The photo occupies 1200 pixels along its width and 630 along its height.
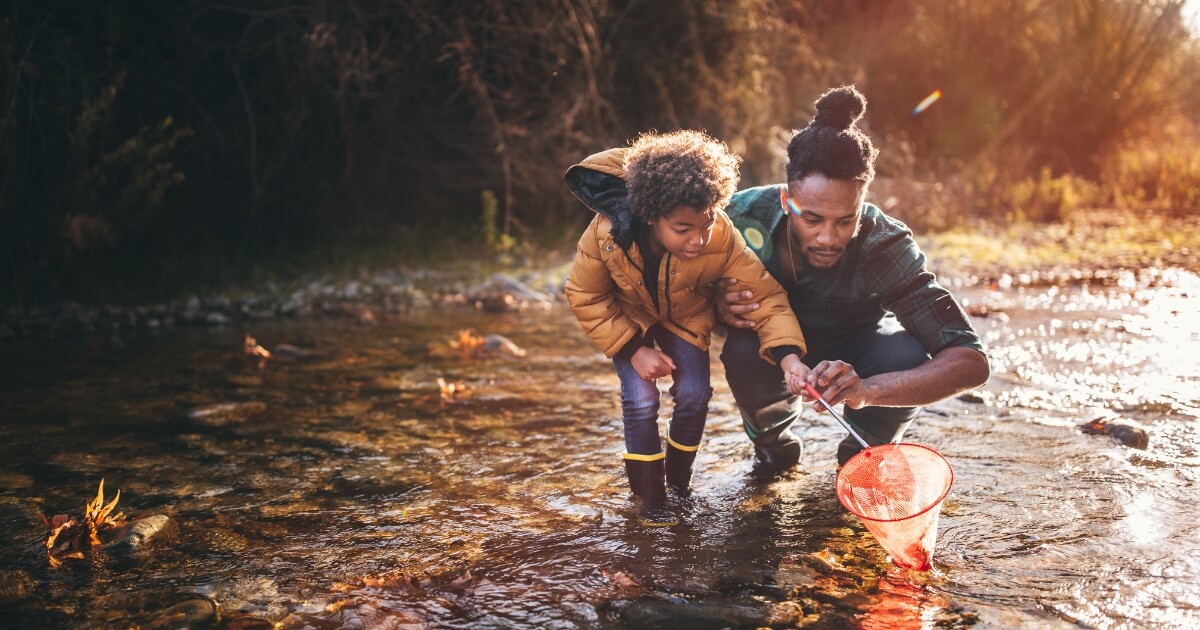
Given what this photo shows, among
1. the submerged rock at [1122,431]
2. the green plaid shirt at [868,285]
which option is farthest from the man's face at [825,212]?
the submerged rock at [1122,431]

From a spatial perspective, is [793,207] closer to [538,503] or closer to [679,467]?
[679,467]

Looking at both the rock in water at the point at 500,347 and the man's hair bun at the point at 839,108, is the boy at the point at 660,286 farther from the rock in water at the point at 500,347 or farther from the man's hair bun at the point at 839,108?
the rock in water at the point at 500,347

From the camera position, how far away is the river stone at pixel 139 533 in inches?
119

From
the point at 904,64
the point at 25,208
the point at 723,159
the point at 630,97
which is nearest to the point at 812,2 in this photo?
the point at 904,64

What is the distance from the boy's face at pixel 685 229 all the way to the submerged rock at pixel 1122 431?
1987 millimetres

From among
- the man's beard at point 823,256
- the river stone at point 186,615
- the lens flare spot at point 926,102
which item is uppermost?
the lens flare spot at point 926,102

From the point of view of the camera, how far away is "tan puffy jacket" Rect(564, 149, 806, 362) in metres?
3.22

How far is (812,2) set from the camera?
12.6m

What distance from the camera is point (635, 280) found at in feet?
10.7

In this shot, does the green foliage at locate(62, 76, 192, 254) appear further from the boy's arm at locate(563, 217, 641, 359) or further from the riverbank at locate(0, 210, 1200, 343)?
the boy's arm at locate(563, 217, 641, 359)

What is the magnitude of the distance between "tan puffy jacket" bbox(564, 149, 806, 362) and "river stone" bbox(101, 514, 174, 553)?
4.88 ft

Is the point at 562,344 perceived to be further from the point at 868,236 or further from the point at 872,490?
the point at 872,490

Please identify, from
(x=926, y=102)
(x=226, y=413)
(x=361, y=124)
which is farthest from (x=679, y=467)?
(x=926, y=102)

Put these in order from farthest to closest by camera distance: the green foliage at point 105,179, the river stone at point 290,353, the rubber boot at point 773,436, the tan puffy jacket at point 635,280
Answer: the green foliage at point 105,179 < the river stone at point 290,353 < the rubber boot at point 773,436 < the tan puffy jacket at point 635,280
